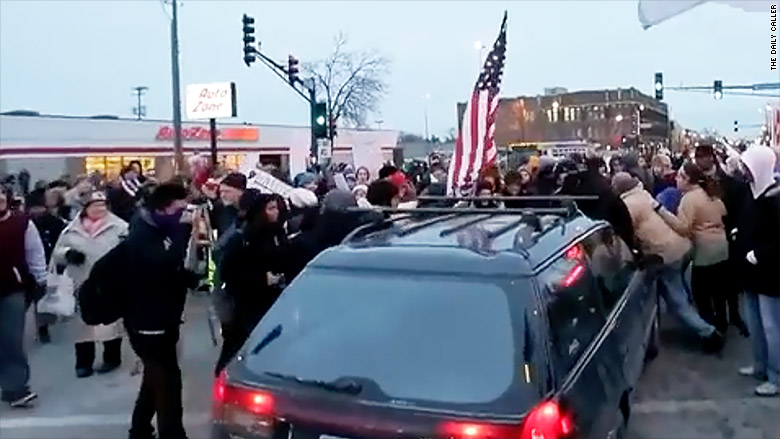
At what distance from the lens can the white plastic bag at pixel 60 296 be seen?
8531 mm

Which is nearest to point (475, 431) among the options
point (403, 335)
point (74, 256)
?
point (403, 335)

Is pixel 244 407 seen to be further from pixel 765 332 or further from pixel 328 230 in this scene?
pixel 765 332

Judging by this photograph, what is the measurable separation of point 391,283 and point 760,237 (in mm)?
3710

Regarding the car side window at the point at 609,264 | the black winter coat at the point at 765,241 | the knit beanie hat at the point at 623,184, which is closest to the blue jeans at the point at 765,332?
the black winter coat at the point at 765,241

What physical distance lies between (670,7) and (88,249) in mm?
6069

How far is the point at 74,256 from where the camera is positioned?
26.9ft

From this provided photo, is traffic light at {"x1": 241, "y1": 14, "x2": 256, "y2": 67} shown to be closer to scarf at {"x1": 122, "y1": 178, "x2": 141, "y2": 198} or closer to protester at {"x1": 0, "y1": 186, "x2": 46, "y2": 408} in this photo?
scarf at {"x1": 122, "y1": 178, "x2": 141, "y2": 198}

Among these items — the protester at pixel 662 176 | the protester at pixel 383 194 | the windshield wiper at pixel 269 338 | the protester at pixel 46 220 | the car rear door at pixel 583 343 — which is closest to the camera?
the car rear door at pixel 583 343

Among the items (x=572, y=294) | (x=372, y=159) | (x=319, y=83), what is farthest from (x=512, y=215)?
(x=319, y=83)

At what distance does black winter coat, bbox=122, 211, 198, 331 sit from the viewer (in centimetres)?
559

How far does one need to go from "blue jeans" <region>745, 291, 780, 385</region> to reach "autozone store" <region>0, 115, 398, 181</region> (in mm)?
22936

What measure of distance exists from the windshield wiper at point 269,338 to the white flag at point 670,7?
2057mm

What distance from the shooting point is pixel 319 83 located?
5491 centimetres

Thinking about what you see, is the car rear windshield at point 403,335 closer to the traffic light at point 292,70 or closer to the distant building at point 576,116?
the traffic light at point 292,70
